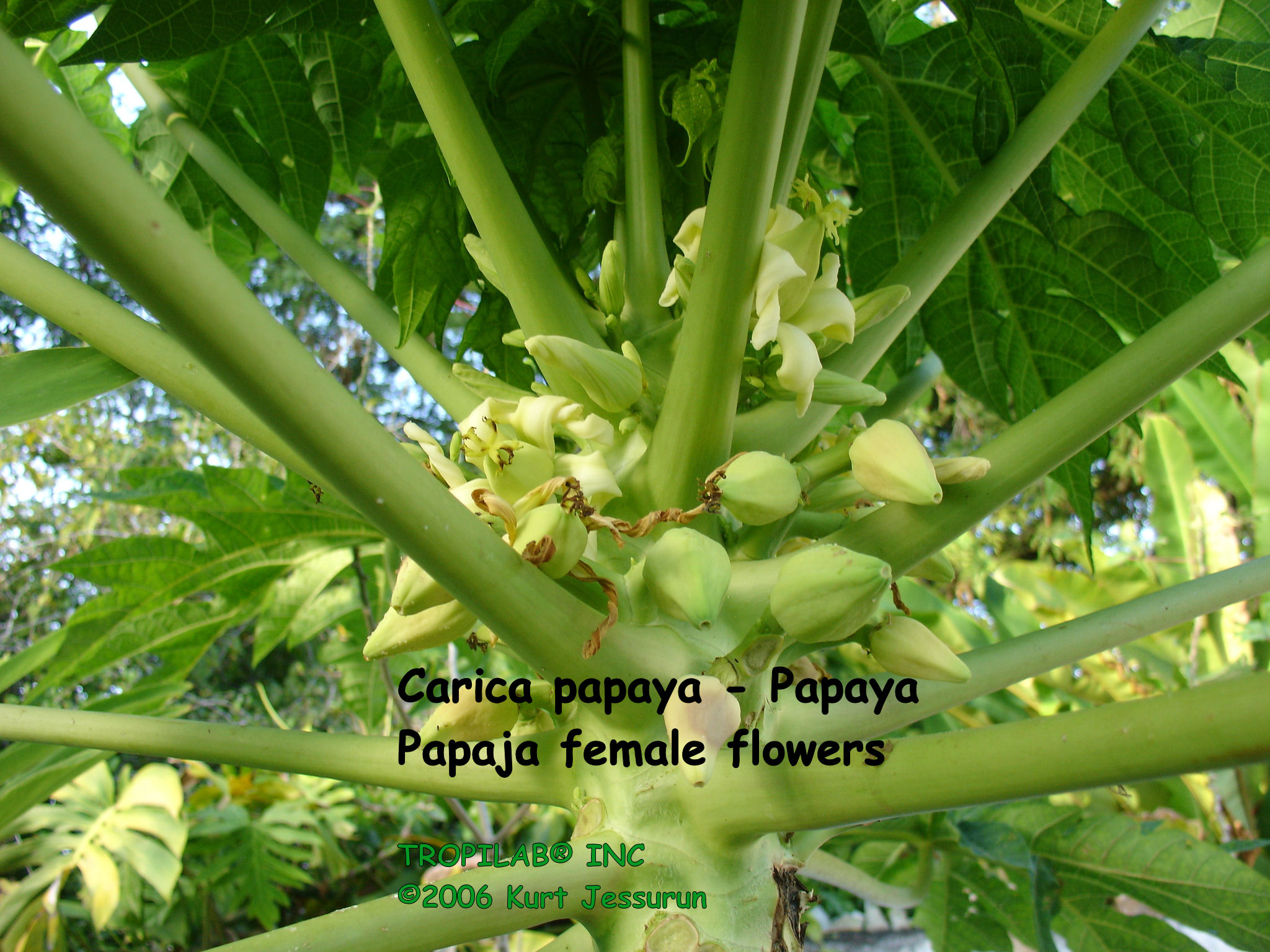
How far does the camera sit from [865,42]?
0.90m

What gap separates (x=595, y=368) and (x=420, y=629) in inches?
8.8

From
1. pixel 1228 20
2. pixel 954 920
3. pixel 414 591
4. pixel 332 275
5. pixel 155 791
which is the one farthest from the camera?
pixel 155 791

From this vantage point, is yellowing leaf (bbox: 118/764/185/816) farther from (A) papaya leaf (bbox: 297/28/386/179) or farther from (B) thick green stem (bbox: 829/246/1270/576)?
(B) thick green stem (bbox: 829/246/1270/576)

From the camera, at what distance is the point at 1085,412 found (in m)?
0.63

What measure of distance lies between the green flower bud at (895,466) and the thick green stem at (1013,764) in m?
0.17

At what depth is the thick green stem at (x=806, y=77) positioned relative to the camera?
2.11 ft

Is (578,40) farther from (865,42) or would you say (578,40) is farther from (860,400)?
(860,400)

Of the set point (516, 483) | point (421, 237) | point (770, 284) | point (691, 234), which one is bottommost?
point (516, 483)

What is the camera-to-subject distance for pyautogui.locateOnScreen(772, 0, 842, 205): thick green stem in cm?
64

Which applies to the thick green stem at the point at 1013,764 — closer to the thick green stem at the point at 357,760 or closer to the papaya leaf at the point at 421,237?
the thick green stem at the point at 357,760

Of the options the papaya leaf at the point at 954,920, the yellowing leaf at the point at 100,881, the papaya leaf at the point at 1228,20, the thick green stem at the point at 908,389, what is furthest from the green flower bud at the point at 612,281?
the yellowing leaf at the point at 100,881

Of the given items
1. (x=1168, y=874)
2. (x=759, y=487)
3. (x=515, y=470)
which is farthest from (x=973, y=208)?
(x=1168, y=874)

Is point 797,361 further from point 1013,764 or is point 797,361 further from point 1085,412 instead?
point 1013,764

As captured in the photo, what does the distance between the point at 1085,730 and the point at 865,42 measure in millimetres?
704
